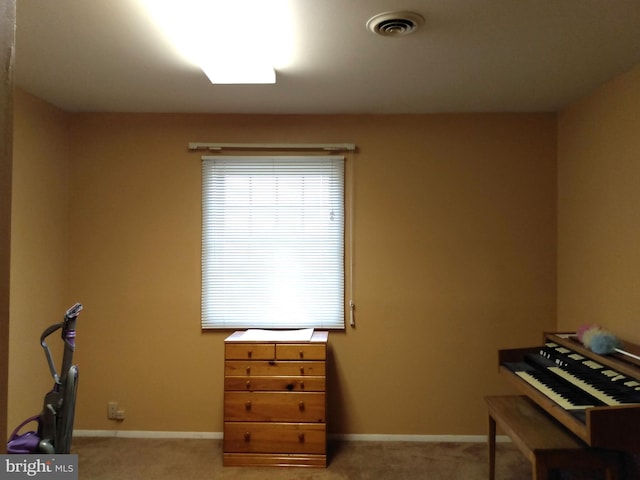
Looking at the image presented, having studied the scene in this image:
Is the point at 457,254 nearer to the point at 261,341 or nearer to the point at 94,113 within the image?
the point at 261,341

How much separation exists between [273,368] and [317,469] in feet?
2.35

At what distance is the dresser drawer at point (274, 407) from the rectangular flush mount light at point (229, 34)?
6.68ft

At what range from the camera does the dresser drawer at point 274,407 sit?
9.54 feet

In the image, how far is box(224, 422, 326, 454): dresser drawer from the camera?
2.90 meters

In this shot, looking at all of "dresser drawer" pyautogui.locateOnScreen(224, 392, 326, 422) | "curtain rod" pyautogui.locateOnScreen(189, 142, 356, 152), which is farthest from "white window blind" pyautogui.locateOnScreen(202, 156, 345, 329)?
"dresser drawer" pyautogui.locateOnScreen(224, 392, 326, 422)

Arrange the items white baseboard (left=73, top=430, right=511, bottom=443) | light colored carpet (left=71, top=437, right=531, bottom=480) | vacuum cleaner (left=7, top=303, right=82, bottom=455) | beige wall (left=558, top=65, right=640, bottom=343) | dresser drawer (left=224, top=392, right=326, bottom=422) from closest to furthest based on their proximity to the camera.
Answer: vacuum cleaner (left=7, top=303, right=82, bottom=455), beige wall (left=558, top=65, right=640, bottom=343), light colored carpet (left=71, top=437, right=531, bottom=480), dresser drawer (left=224, top=392, right=326, bottom=422), white baseboard (left=73, top=430, right=511, bottom=443)

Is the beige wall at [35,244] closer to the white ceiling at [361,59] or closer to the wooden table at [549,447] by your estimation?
the white ceiling at [361,59]

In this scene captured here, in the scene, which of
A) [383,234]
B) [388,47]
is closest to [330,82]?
[388,47]

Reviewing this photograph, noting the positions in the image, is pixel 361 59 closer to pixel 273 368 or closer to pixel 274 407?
pixel 273 368

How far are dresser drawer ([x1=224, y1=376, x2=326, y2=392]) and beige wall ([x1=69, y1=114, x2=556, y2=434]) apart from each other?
0.45m

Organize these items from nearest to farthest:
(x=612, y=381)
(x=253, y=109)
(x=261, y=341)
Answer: (x=612, y=381)
(x=261, y=341)
(x=253, y=109)

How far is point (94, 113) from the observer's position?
343cm

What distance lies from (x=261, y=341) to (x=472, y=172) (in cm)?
203

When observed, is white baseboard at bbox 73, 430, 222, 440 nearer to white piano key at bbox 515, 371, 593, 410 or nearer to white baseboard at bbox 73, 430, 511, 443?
white baseboard at bbox 73, 430, 511, 443
